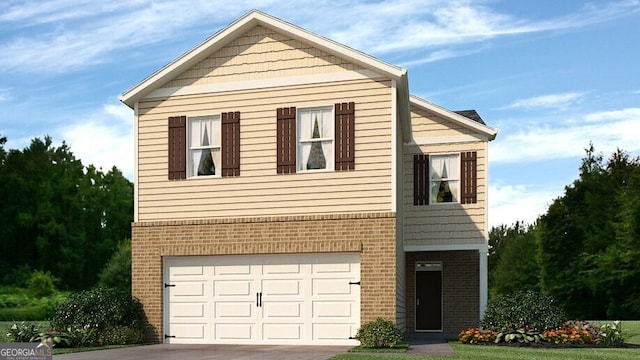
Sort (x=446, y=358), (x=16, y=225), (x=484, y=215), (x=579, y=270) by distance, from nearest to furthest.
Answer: (x=446, y=358) → (x=484, y=215) → (x=579, y=270) → (x=16, y=225)

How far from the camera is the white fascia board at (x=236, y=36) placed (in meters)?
17.9

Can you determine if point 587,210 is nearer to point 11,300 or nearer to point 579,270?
point 579,270

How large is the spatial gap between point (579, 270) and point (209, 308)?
112 ft

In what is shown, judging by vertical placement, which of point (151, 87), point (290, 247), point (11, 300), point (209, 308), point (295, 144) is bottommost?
point (11, 300)

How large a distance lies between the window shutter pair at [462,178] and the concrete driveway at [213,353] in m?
7.63

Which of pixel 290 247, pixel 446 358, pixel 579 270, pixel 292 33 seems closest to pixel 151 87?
pixel 292 33

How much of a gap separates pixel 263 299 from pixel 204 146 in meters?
4.04

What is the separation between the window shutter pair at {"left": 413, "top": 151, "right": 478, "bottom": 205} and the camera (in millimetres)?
23359

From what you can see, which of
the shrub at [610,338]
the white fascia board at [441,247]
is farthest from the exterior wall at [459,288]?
the shrub at [610,338]

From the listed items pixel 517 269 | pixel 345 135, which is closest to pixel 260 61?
pixel 345 135

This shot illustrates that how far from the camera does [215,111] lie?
62.7ft

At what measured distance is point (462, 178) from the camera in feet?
77.0

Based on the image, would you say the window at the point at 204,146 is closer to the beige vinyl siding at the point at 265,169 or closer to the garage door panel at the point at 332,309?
the beige vinyl siding at the point at 265,169

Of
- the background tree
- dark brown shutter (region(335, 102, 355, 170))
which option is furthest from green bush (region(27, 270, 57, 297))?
dark brown shutter (region(335, 102, 355, 170))
